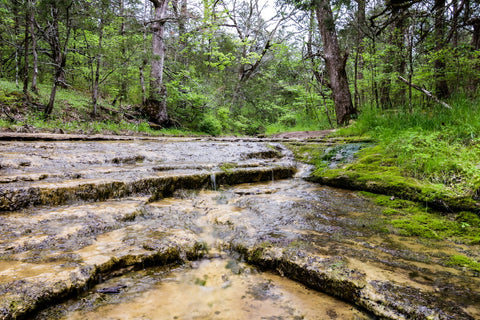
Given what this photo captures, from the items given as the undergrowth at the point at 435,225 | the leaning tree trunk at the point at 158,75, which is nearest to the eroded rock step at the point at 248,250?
the undergrowth at the point at 435,225

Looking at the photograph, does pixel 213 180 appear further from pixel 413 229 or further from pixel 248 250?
pixel 413 229

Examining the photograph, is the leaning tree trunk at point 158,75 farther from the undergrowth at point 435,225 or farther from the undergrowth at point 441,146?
the undergrowth at point 435,225

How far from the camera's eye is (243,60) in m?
13.4

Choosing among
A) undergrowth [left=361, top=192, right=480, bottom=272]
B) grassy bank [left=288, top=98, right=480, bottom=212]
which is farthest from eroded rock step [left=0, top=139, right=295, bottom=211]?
undergrowth [left=361, top=192, right=480, bottom=272]

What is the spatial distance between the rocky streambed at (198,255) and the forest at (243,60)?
4.29 metres

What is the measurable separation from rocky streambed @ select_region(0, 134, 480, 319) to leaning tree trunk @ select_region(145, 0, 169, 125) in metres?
7.61

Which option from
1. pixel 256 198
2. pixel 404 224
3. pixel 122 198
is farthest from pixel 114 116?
pixel 404 224

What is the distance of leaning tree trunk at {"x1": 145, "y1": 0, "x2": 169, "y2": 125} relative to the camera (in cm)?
992

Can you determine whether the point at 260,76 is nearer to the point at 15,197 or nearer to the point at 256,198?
the point at 256,198

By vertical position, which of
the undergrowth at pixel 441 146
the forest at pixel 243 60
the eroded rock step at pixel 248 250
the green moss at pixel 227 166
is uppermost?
the forest at pixel 243 60

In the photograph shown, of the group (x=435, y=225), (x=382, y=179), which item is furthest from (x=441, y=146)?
(x=435, y=225)

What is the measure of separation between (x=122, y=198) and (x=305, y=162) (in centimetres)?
358

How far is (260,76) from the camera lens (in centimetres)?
1648

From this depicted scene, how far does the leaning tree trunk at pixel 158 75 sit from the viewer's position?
32.6 ft
